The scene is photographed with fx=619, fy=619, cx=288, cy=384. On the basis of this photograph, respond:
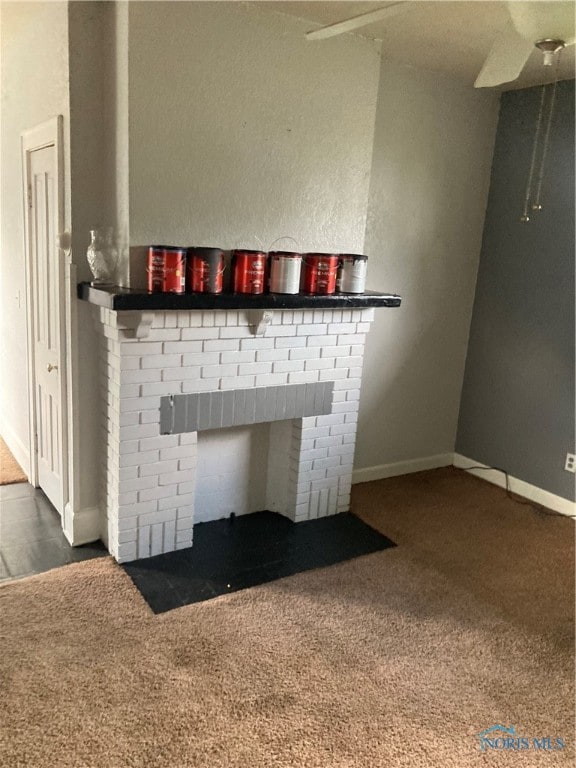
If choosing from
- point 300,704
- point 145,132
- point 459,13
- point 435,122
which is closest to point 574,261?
point 435,122

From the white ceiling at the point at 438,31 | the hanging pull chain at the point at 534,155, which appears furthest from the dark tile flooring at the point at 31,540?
the hanging pull chain at the point at 534,155

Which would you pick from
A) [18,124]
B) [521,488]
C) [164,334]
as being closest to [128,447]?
[164,334]

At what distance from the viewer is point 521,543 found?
3.17 metres

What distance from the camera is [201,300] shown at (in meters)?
2.49

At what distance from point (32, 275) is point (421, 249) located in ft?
7.03

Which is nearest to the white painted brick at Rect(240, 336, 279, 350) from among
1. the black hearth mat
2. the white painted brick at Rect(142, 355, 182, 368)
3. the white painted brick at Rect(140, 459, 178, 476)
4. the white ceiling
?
the white painted brick at Rect(142, 355, 182, 368)

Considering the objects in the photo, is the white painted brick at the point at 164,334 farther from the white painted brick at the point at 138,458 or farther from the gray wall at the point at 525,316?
the gray wall at the point at 525,316

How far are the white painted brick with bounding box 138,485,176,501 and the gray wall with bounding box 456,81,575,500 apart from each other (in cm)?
213

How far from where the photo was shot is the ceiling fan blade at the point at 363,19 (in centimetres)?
194

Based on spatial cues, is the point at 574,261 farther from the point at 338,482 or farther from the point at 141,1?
the point at 141,1

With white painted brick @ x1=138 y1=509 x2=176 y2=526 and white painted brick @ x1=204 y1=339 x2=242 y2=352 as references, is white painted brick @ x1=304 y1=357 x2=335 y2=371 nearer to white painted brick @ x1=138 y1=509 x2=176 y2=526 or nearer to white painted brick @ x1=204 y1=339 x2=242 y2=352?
white painted brick @ x1=204 y1=339 x2=242 y2=352

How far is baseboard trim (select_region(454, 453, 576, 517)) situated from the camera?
11.6 ft

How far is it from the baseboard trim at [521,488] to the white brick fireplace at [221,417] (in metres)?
1.11

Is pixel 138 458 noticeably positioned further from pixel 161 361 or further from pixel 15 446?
pixel 15 446
